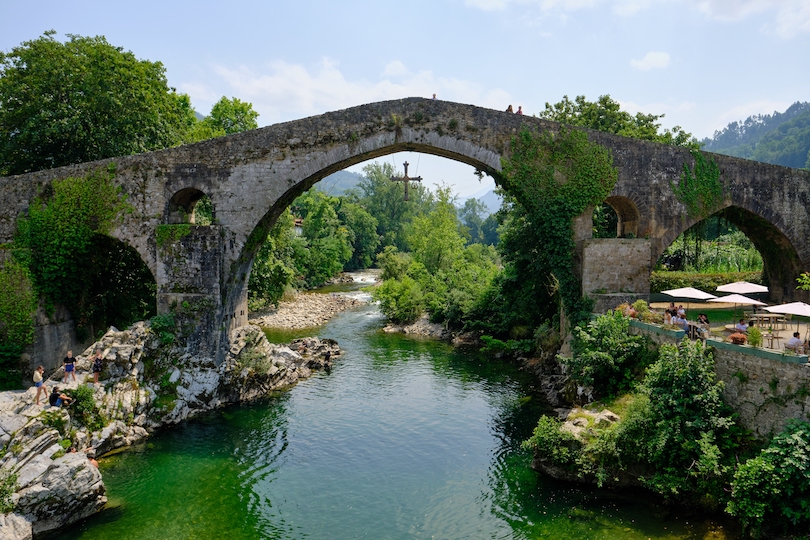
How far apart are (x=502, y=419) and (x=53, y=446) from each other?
11.0m

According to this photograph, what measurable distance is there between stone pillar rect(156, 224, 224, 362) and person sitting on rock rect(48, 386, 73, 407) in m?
4.04

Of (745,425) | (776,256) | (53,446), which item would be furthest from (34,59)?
(776,256)

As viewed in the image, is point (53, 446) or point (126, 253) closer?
point (53, 446)

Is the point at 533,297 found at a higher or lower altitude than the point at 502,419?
higher

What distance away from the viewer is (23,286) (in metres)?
17.7

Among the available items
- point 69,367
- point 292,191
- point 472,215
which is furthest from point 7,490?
point 472,215

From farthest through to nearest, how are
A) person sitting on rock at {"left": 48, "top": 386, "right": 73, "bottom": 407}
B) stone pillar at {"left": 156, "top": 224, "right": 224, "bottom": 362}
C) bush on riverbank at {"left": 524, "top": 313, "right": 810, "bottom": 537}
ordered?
stone pillar at {"left": 156, "top": 224, "right": 224, "bottom": 362}
person sitting on rock at {"left": 48, "top": 386, "right": 73, "bottom": 407}
bush on riverbank at {"left": 524, "top": 313, "right": 810, "bottom": 537}

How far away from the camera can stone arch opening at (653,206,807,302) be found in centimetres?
1853

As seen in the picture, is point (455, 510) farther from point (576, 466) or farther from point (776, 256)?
point (776, 256)

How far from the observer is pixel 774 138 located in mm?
116812

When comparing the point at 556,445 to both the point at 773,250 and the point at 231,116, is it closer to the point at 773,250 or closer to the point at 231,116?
the point at 773,250

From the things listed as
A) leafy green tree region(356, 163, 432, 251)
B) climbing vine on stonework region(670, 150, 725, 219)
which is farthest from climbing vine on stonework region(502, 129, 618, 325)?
leafy green tree region(356, 163, 432, 251)

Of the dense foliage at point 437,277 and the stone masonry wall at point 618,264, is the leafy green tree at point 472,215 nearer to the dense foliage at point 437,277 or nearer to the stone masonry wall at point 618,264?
the dense foliage at point 437,277

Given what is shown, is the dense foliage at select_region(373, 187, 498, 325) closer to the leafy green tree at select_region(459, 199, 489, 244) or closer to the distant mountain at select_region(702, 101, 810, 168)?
the distant mountain at select_region(702, 101, 810, 168)
